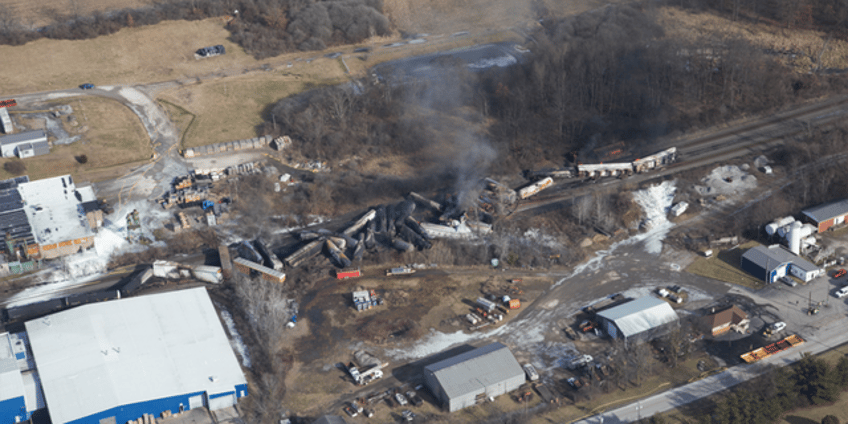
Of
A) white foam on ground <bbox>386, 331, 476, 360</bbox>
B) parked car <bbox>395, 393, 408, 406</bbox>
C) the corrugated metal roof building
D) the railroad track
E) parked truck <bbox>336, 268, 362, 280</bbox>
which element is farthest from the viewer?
the railroad track

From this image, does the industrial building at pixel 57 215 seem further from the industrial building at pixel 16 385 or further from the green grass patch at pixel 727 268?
the green grass patch at pixel 727 268

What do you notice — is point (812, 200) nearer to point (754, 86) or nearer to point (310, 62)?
point (754, 86)

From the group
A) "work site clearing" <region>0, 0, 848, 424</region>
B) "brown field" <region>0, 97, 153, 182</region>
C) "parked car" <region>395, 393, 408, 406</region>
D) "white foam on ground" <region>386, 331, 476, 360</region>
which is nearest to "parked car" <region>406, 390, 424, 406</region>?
"work site clearing" <region>0, 0, 848, 424</region>

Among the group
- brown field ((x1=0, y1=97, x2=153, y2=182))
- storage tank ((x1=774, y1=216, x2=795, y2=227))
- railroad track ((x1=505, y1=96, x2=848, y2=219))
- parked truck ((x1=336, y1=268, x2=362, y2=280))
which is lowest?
storage tank ((x1=774, y1=216, x2=795, y2=227))

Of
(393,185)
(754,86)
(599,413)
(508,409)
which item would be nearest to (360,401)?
(508,409)

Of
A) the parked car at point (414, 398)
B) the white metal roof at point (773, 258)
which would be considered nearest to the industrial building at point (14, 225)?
the parked car at point (414, 398)

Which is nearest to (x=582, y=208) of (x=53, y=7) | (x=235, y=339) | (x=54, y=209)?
(x=235, y=339)

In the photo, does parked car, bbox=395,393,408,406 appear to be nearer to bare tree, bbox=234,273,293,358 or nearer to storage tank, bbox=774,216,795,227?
bare tree, bbox=234,273,293,358
